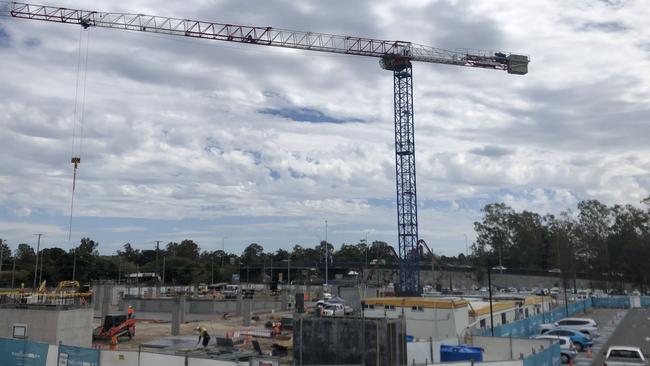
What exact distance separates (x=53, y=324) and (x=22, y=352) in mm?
5037

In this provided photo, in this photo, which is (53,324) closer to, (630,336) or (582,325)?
(582,325)

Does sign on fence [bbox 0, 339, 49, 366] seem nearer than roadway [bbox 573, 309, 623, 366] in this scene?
Yes

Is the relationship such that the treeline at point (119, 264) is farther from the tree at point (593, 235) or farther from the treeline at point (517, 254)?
the tree at point (593, 235)

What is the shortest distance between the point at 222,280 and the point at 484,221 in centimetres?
7100

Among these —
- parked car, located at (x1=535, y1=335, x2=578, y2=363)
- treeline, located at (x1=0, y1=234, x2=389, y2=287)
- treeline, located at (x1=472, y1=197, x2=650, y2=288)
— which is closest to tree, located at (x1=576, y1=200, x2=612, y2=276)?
treeline, located at (x1=472, y1=197, x2=650, y2=288)

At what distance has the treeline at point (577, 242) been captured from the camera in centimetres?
11094

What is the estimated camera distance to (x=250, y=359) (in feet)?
50.3

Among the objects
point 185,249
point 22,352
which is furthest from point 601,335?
point 185,249

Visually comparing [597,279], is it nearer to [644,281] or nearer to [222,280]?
[644,281]

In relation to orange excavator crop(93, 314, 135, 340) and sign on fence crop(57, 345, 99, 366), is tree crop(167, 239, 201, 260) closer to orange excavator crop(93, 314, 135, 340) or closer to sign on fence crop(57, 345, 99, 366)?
orange excavator crop(93, 314, 135, 340)

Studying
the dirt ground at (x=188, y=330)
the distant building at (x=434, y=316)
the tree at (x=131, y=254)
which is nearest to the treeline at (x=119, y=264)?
the tree at (x=131, y=254)

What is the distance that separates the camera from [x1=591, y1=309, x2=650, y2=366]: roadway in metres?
31.8

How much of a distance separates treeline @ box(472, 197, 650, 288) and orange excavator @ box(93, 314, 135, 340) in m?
92.1

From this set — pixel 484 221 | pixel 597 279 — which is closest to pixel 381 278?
pixel 484 221
